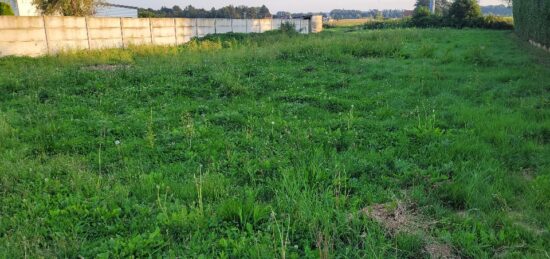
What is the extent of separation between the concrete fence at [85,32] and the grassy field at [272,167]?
5.37 metres

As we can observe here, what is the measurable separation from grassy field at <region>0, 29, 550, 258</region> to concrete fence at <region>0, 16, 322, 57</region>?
537cm

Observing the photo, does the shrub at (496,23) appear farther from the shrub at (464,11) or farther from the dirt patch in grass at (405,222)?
the dirt patch in grass at (405,222)

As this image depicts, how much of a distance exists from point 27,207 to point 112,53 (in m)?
11.4

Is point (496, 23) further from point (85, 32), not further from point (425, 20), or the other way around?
point (85, 32)

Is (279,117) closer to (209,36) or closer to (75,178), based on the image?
(75,178)

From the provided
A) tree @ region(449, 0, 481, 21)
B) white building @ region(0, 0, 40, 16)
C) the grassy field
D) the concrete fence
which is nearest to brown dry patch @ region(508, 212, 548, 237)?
the grassy field

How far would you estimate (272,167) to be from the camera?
3992 millimetres

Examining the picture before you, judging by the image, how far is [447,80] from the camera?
327 inches

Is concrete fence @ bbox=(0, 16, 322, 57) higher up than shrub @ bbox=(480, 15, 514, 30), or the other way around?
shrub @ bbox=(480, 15, 514, 30)

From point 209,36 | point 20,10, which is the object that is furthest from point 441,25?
point 20,10

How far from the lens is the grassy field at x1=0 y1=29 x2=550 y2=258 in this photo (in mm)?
2734

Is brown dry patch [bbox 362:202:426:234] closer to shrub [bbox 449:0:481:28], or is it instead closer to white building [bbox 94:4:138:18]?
white building [bbox 94:4:138:18]

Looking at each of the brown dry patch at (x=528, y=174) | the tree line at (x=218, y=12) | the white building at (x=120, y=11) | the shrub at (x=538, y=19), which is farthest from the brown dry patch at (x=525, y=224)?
the tree line at (x=218, y=12)

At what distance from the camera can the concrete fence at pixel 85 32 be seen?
1221cm
